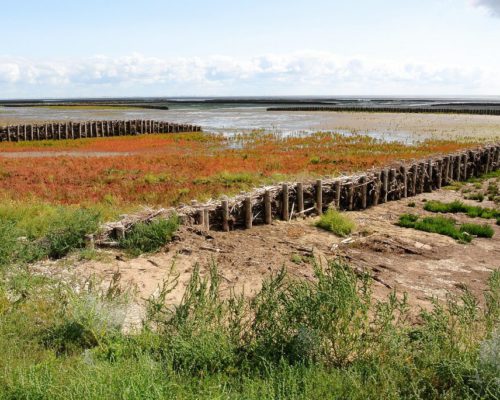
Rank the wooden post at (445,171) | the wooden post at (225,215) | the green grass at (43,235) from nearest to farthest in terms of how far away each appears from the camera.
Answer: the green grass at (43,235), the wooden post at (225,215), the wooden post at (445,171)

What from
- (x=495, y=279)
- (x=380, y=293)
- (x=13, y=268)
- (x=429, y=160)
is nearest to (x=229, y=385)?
(x=495, y=279)

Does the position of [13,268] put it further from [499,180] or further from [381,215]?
[499,180]

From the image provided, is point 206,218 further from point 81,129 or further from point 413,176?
point 81,129

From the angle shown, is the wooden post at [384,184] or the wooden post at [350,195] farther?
the wooden post at [384,184]

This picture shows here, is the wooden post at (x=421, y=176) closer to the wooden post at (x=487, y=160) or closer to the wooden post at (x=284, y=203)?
the wooden post at (x=487, y=160)

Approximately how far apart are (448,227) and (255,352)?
8.69 meters

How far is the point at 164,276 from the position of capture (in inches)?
338

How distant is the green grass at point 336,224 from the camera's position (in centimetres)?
1213

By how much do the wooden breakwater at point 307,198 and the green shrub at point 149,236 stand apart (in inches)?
7.5

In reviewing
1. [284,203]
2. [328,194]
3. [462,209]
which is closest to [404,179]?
[462,209]

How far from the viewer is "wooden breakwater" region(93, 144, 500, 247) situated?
1102cm

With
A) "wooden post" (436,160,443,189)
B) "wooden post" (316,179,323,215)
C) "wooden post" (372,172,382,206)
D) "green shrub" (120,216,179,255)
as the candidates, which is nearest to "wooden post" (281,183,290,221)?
"wooden post" (316,179,323,215)

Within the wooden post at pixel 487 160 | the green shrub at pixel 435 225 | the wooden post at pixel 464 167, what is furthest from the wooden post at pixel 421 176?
the wooden post at pixel 487 160

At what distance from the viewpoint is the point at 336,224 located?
40.3 feet
